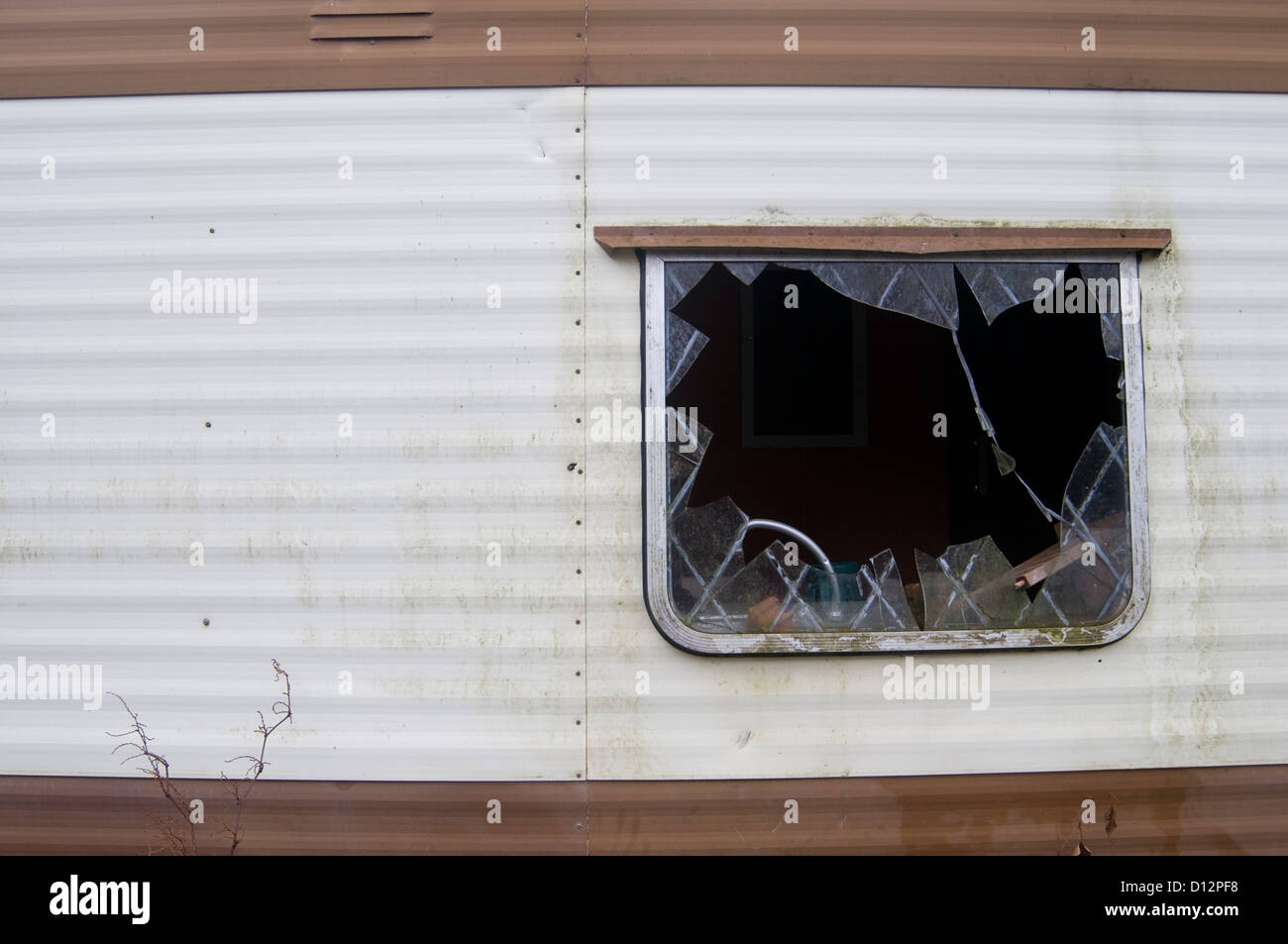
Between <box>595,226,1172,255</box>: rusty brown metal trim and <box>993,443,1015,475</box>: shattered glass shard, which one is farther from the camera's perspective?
<box>993,443,1015,475</box>: shattered glass shard

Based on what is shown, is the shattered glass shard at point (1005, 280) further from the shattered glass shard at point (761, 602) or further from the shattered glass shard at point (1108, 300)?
the shattered glass shard at point (761, 602)

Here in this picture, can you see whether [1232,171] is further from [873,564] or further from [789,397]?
[789,397]

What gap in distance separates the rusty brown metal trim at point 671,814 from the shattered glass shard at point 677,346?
3.61ft

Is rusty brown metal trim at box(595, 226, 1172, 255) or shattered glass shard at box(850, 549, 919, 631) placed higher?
rusty brown metal trim at box(595, 226, 1172, 255)

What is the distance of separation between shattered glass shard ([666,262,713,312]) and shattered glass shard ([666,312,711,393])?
0.05 metres

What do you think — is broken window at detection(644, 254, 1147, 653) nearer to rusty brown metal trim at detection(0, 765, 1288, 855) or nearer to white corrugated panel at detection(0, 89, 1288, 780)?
white corrugated panel at detection(0, 89, 1288, 780)

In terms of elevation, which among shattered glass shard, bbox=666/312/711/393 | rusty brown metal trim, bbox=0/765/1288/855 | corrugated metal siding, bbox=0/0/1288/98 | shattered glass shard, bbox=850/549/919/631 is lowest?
rusty brown metal trim, bbox=0/765/1288/855

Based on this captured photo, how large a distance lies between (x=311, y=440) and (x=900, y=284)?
1.67m

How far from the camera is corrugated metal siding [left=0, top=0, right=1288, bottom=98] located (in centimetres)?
239
